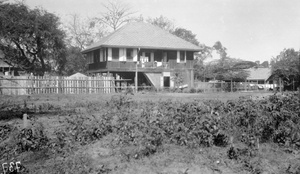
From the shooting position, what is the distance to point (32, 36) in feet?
127

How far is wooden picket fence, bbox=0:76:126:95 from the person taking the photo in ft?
87.5

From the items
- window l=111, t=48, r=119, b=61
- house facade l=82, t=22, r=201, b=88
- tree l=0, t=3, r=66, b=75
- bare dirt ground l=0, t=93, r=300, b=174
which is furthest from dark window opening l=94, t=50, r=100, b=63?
bare dirt ground l=0, t=93, r=300, b=174

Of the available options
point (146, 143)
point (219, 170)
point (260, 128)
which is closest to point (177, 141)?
point (146, 143)

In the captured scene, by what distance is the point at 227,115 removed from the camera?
8961mm

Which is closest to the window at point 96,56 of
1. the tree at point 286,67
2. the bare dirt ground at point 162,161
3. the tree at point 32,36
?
the tree at point 32,36

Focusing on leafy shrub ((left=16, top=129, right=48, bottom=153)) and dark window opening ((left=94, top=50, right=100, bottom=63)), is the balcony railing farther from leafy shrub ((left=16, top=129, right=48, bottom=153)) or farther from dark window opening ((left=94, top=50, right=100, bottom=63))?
leafy shrub ((left=16, top=129, right=48, bottom=153))

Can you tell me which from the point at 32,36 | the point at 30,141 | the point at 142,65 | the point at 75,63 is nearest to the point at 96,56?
the point at 142,65

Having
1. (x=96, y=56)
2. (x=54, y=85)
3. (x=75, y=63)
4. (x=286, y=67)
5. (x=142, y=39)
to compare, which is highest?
(x=142, y=39)

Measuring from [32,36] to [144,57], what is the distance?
43.0 ft

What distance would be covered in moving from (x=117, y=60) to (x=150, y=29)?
25.5 feet

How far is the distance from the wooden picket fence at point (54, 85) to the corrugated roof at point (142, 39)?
6.29 meters

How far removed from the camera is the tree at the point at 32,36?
1437 inches

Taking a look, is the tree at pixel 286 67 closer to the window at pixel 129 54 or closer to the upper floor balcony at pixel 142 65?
the upper floor balcony at pixel 142 65

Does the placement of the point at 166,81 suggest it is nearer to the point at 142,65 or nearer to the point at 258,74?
the point at 142,65
